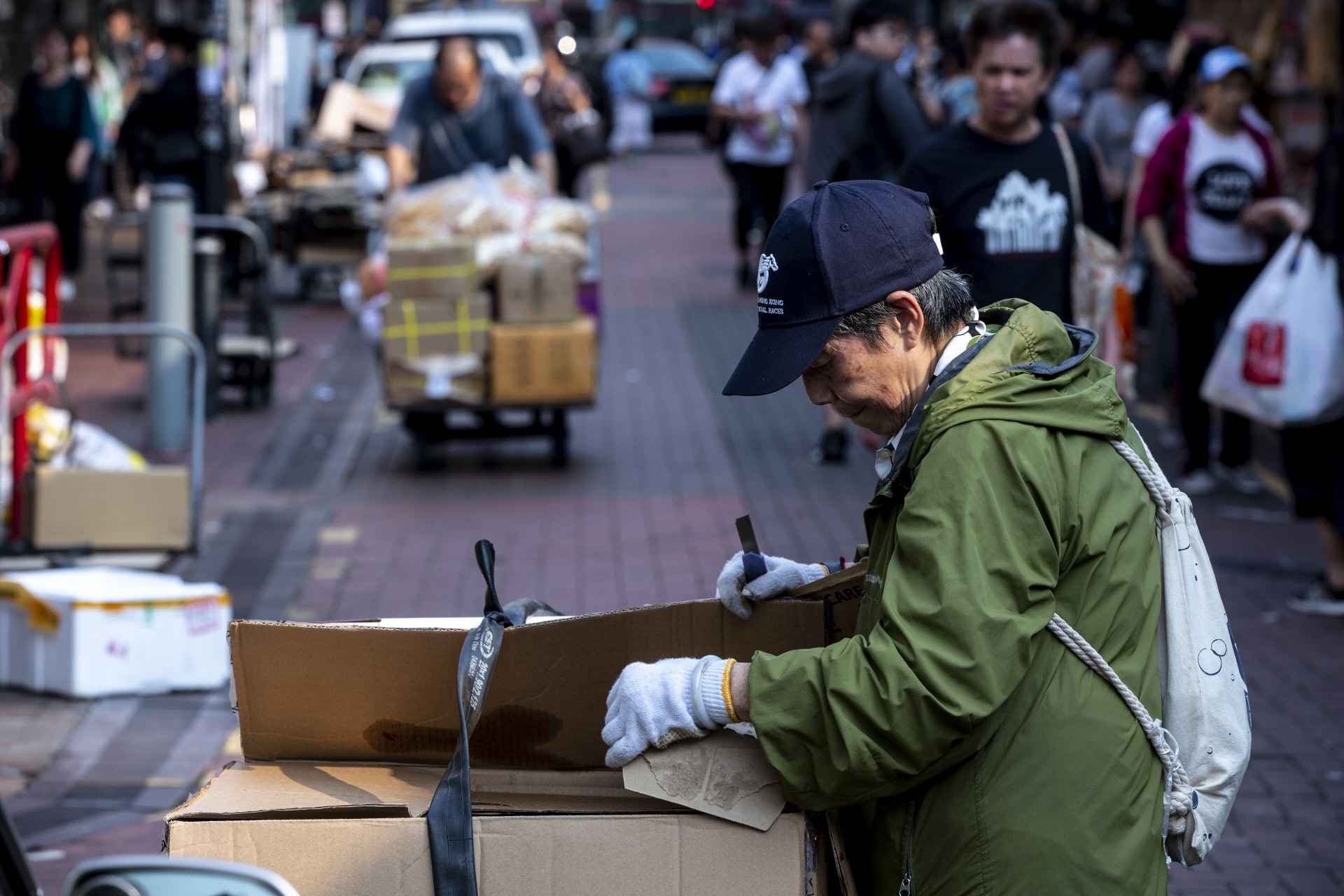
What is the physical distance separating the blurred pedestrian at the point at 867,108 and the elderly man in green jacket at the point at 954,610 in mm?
4525

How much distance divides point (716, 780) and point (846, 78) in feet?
19.2

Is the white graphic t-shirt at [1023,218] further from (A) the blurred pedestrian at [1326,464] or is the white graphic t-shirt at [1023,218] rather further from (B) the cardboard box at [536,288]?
(B) the cardboard box at [536,288]

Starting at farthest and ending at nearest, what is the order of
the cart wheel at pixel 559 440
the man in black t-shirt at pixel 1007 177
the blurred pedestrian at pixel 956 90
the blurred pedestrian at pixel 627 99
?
the blurred pedestrian at pixel 627 99 → the blurred pedestrian at pixel 956 90 → the cart wheel at pixel 559 440 → the man in black t-shirt at pixel 1007 177

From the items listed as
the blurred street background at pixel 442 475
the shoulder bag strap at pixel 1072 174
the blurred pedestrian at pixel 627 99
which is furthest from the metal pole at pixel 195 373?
the blurred pedestrian at pixel 627 99

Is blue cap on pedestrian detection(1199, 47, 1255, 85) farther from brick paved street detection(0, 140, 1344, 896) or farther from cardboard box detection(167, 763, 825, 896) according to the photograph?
cardboard box detection(167, 763, 825, 896)

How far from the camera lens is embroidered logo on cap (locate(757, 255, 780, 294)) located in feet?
7.04

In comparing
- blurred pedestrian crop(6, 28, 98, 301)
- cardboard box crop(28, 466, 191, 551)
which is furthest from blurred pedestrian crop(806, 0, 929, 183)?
blurred pedestrian crop(6, 28, 98, 301)

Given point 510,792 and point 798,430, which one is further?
point 798,430

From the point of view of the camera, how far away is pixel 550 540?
23.9 feet

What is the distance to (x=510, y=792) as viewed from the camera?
2367 millimetres

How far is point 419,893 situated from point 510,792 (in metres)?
0.27

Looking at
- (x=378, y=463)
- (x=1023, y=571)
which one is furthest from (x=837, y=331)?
(x=378, y=463)

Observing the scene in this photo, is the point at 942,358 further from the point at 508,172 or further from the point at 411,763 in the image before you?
the point at 508,172

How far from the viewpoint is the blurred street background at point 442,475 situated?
4949mm
